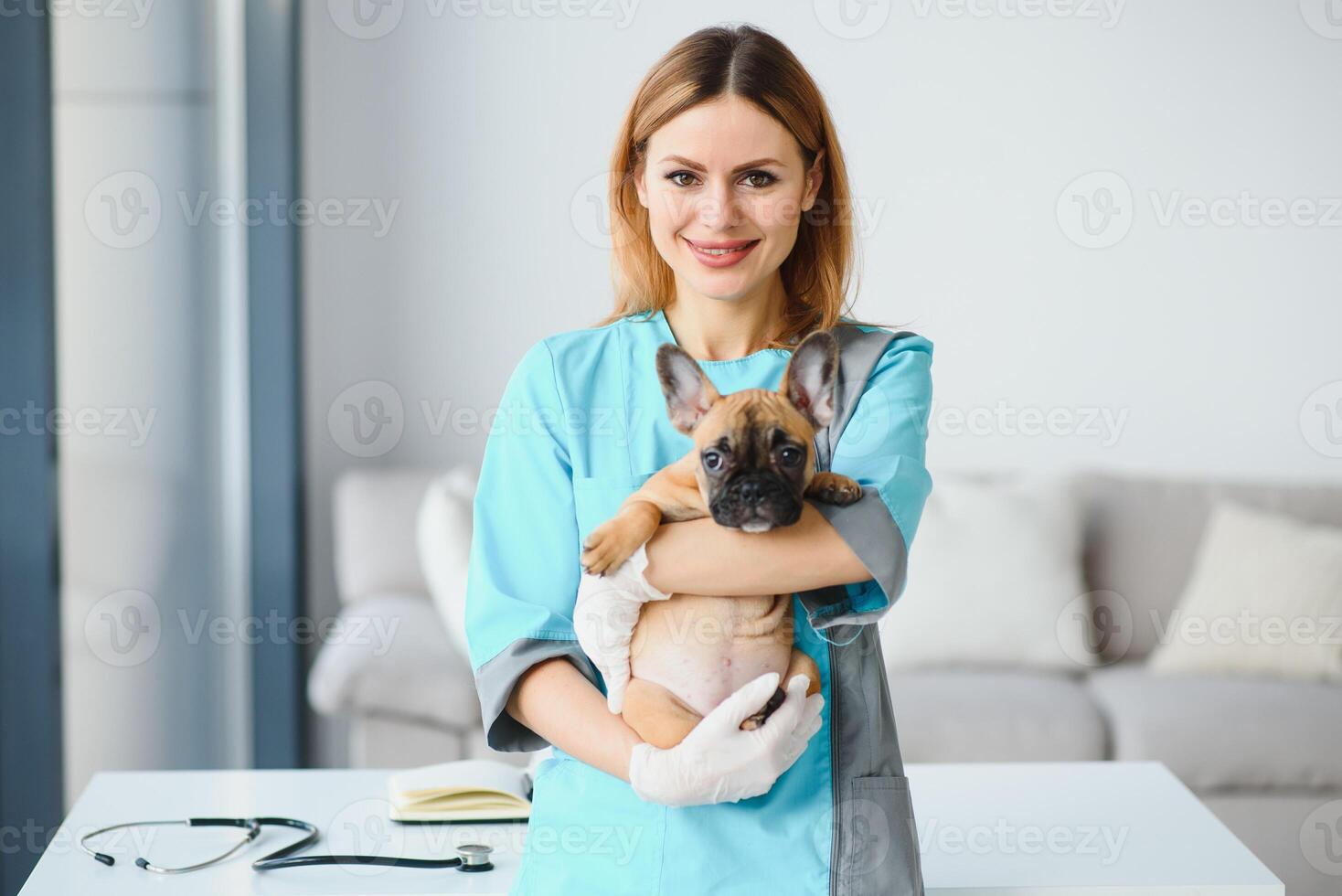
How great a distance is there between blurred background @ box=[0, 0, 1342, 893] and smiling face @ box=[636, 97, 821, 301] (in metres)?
2.01

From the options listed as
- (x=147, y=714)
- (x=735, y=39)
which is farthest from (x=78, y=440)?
(x=735, y=39)

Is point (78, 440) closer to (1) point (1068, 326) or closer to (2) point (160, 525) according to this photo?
(2) point (160, 525)

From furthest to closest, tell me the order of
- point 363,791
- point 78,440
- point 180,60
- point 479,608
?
point 180,60, point 78,440, point 363,791, point 479,608

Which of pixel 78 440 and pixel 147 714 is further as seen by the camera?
pixel 147 714

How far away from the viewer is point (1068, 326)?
410cm

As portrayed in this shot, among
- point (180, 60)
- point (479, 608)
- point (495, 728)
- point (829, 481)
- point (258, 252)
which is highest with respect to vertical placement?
point (180, 60)

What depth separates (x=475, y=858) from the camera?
1.63m

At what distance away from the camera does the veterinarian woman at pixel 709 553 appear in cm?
122

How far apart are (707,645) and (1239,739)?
7.53ft

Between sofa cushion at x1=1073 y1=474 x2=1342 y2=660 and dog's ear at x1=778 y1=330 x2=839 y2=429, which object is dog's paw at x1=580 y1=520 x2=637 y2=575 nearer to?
dog's ear at x1=778 y1=330 x2=839 y2=429

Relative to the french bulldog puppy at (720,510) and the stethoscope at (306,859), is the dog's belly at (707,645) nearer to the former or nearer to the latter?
the french bulldog puppy at (720,510)

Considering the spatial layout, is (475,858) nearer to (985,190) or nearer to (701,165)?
(701,165)

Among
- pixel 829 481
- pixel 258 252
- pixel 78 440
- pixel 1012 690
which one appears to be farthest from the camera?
pixel 258 252

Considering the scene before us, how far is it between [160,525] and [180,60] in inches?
51.9
